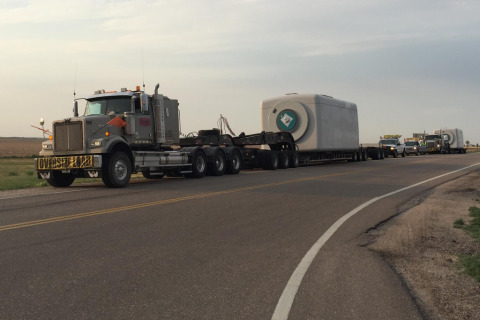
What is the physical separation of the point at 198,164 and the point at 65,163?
20.5 feet

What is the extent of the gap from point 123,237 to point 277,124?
21378 mm

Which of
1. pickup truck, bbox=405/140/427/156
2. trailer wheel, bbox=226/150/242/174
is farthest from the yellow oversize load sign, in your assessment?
pickup truck, bbox=405/140/427/156

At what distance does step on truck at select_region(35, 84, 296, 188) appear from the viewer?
15.0 metres

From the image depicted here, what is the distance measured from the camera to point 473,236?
26.0ft

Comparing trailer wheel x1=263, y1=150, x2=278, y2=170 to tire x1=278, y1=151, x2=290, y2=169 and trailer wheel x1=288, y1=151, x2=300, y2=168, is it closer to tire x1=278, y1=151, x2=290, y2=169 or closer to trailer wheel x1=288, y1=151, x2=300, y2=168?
tire x1=278, y1=151, x2=290, y2=169

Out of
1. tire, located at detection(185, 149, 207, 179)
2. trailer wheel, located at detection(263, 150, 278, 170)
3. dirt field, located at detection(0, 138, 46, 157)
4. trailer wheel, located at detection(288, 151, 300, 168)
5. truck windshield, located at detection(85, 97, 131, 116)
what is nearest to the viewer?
truck windshield, located at detection(85, 97, 131, 116)

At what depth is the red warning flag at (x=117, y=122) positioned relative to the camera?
1574cm

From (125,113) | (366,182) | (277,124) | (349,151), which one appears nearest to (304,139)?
(277,124)

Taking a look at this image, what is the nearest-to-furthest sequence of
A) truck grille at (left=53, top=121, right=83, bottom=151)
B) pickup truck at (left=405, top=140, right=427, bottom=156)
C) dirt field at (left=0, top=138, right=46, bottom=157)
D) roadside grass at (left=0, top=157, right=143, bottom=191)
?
truck grille at (left=53, top=121, right=83, bottom=151) → roadside grass at (left=0, top=157, right=143, bottom=191) → pickup truck at (left=405, top=140, right=427, bottom=156) → dirt field at (left=0, top=138, right=46, bottom=157)

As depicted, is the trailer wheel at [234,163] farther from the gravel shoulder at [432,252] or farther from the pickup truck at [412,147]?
the pickup truck at [412,147]

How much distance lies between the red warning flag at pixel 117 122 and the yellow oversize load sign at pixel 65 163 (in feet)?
5.37

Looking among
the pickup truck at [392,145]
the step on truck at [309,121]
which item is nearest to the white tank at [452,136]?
the pickup truck at [392,145]

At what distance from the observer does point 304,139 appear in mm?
27656

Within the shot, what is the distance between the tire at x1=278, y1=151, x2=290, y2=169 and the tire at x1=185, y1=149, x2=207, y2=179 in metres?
6.92
